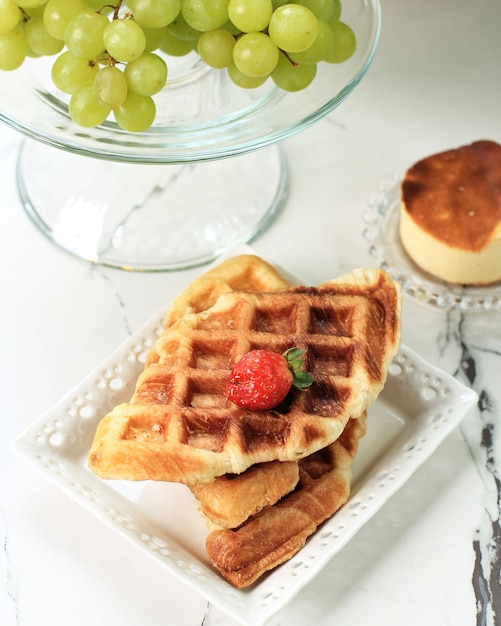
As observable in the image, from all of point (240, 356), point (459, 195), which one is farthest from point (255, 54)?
point (459, 195)

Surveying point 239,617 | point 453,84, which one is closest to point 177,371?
point 239,617

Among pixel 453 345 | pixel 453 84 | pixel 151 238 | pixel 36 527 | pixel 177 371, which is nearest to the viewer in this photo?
pixel 177 371

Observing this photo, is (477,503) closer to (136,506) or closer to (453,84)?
(136,506)

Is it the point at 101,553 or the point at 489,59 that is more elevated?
the point at 489,59

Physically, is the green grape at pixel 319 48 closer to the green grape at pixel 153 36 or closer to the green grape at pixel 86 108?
the green grape at pixel 153 36

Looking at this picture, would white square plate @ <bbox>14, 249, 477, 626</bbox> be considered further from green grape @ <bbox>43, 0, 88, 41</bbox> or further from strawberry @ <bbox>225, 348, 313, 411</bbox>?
green grape @ <bbox>43, 0, 88, 41</bbox>

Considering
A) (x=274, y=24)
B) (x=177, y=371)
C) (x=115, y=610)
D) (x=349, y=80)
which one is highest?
(x=274, y=24)
